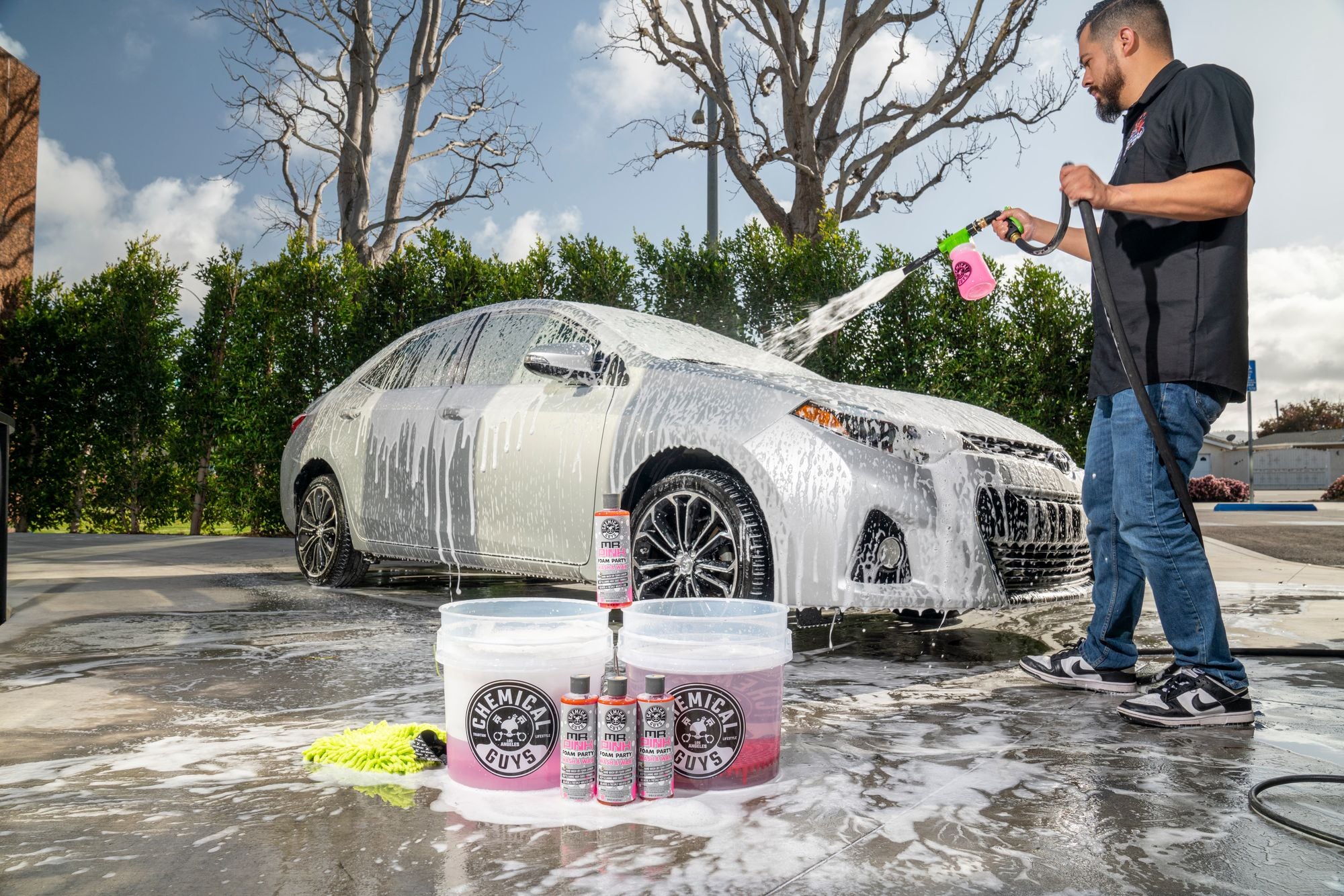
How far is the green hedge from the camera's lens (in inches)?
318

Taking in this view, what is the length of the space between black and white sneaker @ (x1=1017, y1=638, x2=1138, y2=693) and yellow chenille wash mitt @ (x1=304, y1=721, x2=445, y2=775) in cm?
207

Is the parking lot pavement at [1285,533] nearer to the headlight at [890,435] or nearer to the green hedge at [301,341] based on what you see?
the green hedge at [301,341]

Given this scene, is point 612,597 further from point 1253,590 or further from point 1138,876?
point 1253,590

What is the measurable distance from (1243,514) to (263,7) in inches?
695

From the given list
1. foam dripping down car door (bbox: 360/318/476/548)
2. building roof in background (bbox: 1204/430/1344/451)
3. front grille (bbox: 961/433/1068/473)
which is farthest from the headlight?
building roof in background (bbox: 1204/430/1344/451)

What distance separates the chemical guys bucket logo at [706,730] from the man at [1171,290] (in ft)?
4.36

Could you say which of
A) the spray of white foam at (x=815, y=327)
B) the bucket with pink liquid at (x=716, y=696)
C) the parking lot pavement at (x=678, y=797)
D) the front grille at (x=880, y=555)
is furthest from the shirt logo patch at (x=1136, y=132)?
the spray of white foam at (x=815, y=327)

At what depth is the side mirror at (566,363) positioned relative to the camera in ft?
14.1


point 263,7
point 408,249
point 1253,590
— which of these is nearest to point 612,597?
point 1253,590

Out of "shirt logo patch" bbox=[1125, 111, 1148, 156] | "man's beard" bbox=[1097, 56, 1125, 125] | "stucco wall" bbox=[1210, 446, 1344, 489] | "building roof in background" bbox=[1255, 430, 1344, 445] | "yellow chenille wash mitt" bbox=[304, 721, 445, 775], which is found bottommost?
"yellow chenille wash mitt" bbox=[304, 721, 445, 775]

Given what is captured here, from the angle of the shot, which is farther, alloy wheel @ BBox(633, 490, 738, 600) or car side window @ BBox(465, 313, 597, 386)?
car side window @ BBox(465, 313, 597, 386)

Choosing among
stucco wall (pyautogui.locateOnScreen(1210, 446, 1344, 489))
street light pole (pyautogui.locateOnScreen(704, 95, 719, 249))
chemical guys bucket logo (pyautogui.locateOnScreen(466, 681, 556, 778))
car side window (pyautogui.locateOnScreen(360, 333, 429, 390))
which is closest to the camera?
chemical guys bucket logo (pyautogui.locateOnScreen(466, 681, 556, 778))

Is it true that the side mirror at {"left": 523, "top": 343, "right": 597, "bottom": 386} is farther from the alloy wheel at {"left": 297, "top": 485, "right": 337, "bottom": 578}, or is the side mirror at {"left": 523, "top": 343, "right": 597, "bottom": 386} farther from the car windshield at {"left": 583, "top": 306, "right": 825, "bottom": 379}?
the alloy wheel at {"left": 297, "top": 485, "right": 337, "bottom": 578}

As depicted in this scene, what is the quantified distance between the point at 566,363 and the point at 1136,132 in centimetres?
229
